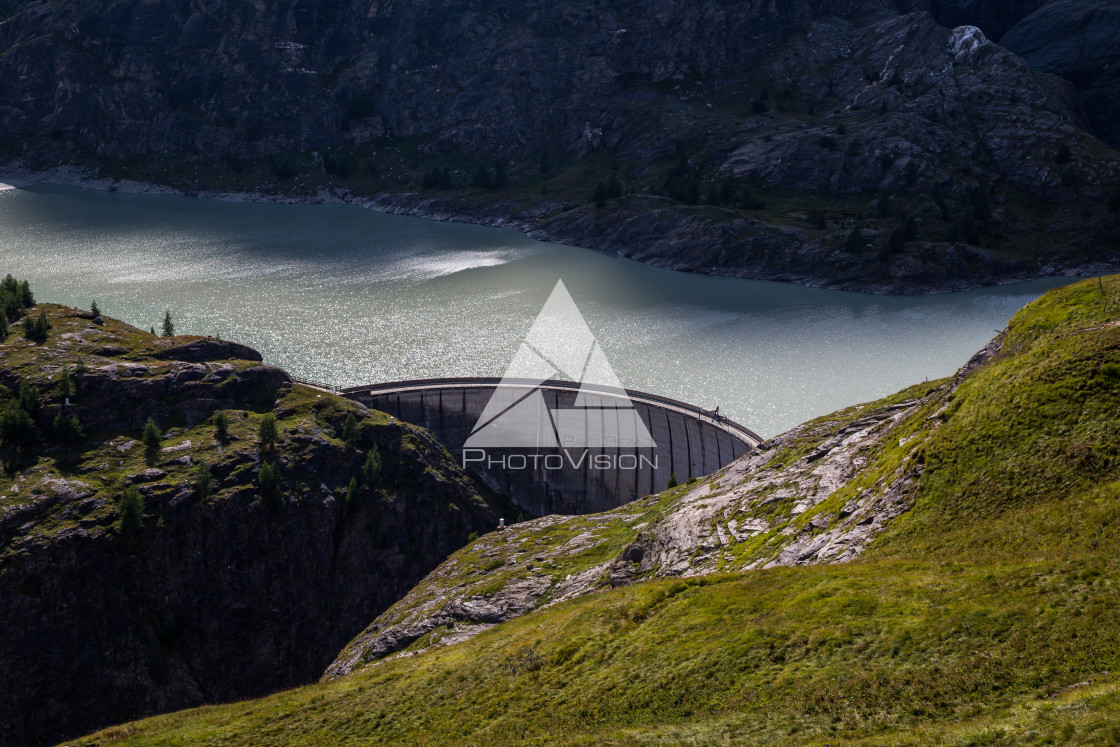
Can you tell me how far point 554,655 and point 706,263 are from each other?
125083 mm

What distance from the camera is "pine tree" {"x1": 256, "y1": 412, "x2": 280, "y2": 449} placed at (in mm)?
65688

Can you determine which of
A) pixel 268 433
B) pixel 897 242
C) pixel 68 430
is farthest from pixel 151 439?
pixel 897 242

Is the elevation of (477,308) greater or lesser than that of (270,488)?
greater

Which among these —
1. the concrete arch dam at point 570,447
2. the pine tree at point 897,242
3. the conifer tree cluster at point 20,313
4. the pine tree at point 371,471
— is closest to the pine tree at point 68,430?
the conifer tree cluster at point 20,313

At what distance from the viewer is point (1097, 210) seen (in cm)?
14738

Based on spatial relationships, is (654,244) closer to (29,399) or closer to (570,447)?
(570,447)

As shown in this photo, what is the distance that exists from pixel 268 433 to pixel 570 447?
86.5ft

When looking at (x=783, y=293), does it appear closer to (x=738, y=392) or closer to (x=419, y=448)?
(x=738, y=392)

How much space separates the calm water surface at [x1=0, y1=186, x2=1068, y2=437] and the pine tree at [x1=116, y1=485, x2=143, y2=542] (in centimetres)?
3429

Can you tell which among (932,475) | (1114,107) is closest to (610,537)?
(932,475)

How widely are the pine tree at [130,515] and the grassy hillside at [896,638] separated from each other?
24906mm

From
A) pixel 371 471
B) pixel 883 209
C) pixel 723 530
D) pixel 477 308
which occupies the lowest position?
pixel 371 471

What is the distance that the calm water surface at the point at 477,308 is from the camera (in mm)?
93188

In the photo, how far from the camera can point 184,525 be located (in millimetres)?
58562
